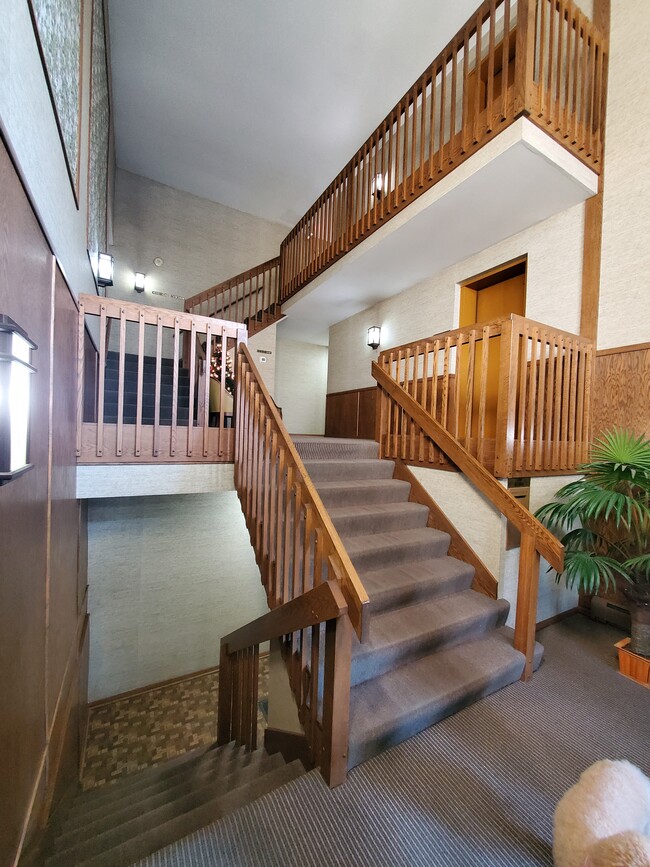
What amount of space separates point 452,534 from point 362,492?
768 mm

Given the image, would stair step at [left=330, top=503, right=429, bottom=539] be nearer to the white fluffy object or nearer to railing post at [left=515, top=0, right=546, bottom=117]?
the white fluffy object

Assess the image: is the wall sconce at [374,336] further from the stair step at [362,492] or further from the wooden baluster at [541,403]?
the wooden baluster at [541,403]

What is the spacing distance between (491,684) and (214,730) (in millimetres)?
2811

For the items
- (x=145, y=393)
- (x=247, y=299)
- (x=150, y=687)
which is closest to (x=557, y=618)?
(x=150, y=687)

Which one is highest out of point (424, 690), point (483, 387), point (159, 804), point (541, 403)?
point (483, 387)

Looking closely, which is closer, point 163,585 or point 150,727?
point 150,727

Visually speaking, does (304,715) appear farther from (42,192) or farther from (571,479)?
(571,479)

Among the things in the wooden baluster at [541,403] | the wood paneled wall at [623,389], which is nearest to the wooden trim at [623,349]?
the wood paneled wall at [623,389]

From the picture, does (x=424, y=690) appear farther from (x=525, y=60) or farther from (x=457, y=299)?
(x=525, y=60)

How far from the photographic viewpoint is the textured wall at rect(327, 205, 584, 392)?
2.99m

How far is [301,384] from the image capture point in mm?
7129

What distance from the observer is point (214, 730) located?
3.27 metres

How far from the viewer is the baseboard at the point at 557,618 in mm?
2678

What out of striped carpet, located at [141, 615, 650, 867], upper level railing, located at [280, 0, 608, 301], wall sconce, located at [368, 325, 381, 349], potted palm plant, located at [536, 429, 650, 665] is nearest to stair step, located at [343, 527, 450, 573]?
potted palm plant, located at [536, 429, 650, 665]
